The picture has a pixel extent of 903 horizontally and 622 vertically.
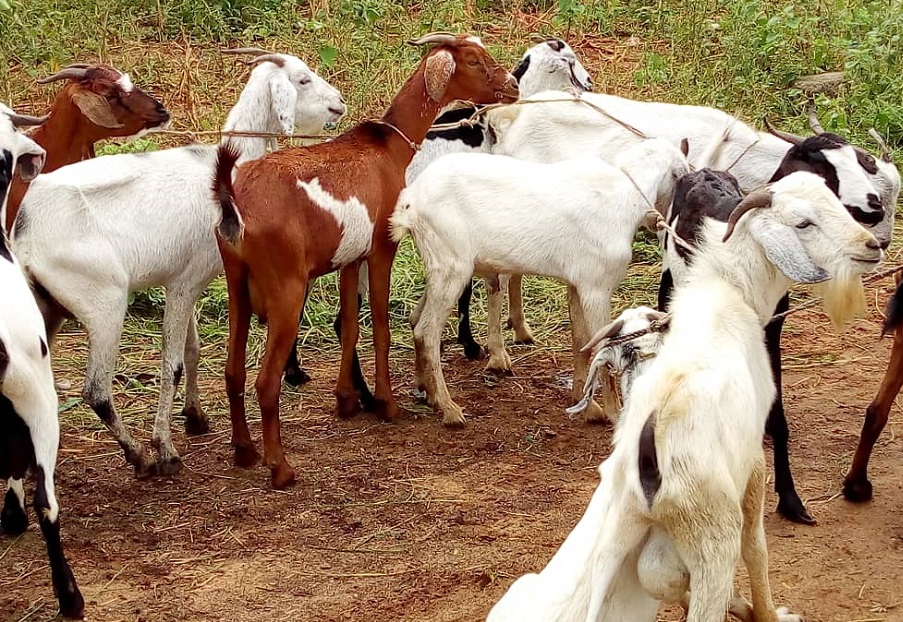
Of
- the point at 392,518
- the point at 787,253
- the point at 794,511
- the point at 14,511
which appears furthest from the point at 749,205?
the point at 14,511

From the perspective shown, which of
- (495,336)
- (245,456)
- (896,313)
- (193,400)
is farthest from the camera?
(495,336)

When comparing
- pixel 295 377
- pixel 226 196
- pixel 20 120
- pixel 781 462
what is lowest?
pixel 295 377

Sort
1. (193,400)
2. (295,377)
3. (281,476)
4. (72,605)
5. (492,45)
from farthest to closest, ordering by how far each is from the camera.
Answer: (492,45) → (295,377) → (193,400) → (281,476) → (72,605)

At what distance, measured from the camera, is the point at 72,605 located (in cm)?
438

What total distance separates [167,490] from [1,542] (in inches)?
30.0

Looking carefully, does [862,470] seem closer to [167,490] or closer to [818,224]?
[818,224]

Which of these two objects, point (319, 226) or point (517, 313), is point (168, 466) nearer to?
point (319, 226)

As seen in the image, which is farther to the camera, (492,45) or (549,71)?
(492,45)

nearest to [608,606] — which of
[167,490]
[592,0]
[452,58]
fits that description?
[167,490]

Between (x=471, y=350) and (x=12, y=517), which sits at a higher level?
(x=12, y=517)

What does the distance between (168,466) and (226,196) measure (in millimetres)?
1362

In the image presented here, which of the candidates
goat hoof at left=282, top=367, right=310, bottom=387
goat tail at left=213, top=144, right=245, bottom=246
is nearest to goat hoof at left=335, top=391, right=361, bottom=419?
goat hoof at left=282, top=367, right=310, bottom=387

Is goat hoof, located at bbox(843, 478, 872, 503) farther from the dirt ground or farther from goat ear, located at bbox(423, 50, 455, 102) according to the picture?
goat ear, located at bbox(423, 50, 455, 102)

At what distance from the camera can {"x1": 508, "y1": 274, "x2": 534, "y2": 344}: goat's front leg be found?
711 cm
